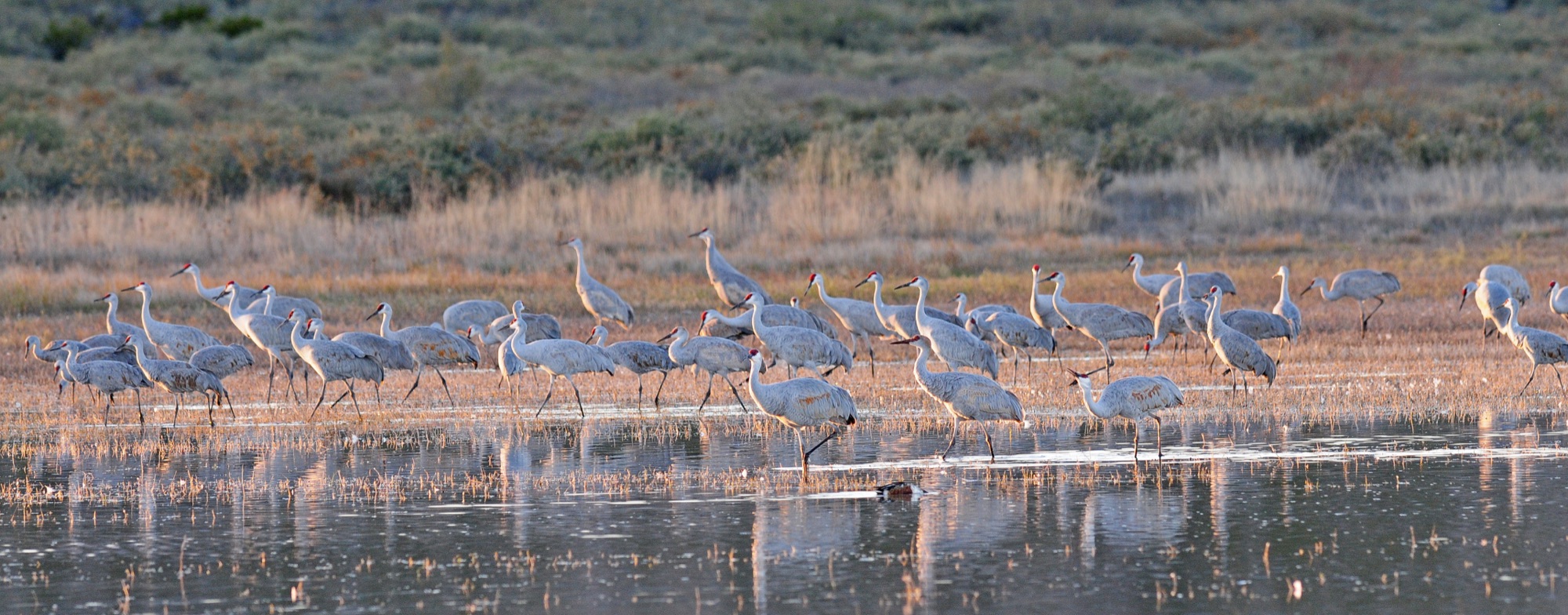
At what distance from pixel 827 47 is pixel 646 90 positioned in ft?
40.3

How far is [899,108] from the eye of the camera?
44.2 m

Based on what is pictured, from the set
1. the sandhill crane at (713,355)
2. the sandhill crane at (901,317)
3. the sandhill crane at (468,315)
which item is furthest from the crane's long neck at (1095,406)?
the sandhill crane at (468,315)

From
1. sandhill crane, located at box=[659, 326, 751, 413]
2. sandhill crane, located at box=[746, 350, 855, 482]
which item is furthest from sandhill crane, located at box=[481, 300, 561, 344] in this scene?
sandhill crane, located at box=[746, 350, 855, 482]

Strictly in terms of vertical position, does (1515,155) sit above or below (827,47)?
below

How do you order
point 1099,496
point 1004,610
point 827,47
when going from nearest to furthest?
1. point 1004,610
2. point 1099,496
3. point 827,47

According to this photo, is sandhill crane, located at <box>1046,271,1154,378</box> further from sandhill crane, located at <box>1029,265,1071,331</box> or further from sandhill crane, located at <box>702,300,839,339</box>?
sandhill crane, located at <box>702,300,839,339</box>

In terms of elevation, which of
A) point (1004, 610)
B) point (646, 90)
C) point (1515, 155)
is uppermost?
point (646, 90)

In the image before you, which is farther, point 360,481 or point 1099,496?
point 360,481

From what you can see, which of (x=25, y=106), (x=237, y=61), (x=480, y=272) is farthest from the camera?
(x=237, y=61)

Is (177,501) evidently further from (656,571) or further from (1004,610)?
(1004,610)

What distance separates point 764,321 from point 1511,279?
8142 millimetres

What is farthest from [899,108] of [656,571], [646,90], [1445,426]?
[656,571]

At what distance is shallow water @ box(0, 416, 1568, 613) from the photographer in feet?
24.8

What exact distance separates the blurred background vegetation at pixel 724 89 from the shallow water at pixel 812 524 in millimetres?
17768
